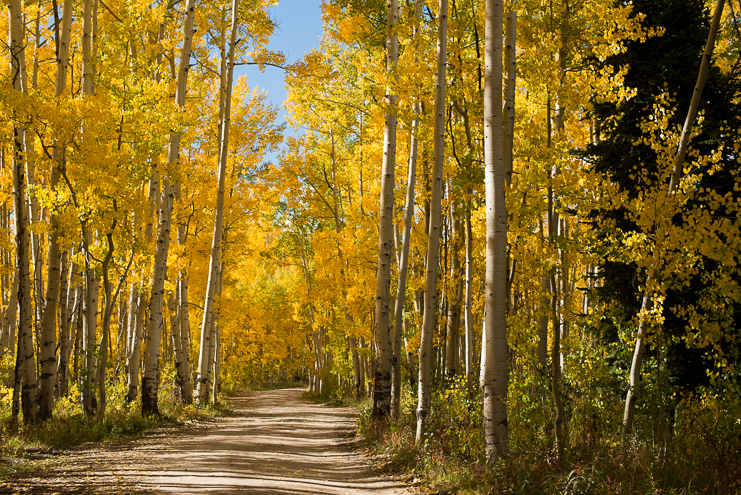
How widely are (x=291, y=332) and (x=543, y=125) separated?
99.7 ft

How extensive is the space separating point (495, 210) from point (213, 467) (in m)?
4.43

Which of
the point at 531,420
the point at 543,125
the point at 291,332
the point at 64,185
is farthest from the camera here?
the point at 291,332

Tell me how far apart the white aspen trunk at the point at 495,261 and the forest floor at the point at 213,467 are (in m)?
1.34

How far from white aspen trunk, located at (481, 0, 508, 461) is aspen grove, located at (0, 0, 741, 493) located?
0.07 feet

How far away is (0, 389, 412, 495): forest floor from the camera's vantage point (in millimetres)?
5363

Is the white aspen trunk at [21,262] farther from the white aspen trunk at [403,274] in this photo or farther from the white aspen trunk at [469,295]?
the white aspen trunk at [469,295]

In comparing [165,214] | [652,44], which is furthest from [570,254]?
[165,214]

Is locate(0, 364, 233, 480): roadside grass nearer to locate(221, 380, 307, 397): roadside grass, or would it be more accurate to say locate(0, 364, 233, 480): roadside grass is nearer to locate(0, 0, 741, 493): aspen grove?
locate(0, 0, 741, 493): aspen grove

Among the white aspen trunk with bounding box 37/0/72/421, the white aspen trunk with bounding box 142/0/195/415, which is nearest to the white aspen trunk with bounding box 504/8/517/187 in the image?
the white aspen trunk with bounding box 37/0/72/421

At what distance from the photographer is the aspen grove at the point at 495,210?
206 inches

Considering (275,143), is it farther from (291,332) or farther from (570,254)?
(291,332)

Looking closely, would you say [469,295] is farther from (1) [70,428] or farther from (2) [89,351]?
(1) [70,428]

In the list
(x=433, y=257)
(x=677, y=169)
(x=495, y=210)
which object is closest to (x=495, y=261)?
(x=495, y=210)

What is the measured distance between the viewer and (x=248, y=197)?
16672 mm
